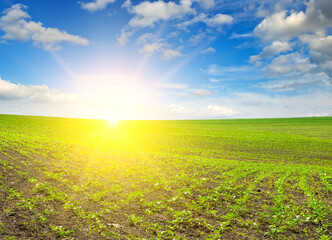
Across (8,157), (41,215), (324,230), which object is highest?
(8,157)

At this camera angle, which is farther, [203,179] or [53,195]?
[203,179]

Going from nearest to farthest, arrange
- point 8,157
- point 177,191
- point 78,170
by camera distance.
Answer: point 177,191 → point 8,157 → point 78,170

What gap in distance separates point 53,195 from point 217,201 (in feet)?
34.5

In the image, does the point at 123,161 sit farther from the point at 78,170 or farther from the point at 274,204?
the point at 274,204

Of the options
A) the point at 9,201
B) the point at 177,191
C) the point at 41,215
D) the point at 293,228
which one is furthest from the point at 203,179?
the point at 9,201

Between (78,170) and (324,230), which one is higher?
(78,170)

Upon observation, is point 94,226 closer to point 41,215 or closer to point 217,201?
point 41,215

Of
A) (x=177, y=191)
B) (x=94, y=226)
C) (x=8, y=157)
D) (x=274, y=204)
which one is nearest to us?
(x=94, y=226)

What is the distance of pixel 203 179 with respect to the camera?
20109mm

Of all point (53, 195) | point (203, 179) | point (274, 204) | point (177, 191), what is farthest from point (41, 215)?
point (274, 204)

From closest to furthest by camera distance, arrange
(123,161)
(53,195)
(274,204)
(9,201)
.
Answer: (9,201) < (53,195) < (274,204) < (123,161)

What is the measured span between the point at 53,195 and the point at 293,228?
13890 mm

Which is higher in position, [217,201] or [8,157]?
[8,157]

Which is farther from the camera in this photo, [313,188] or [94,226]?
[313,188]
